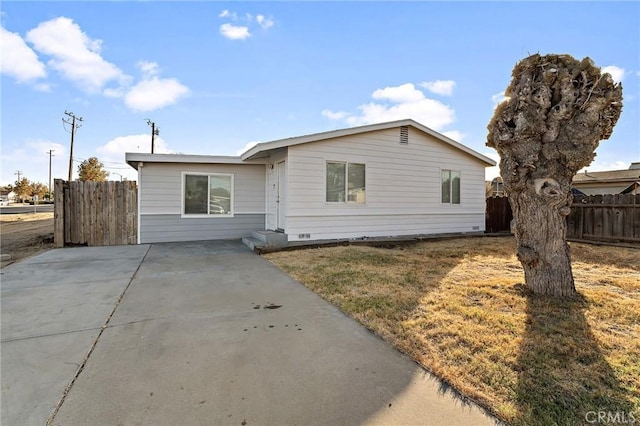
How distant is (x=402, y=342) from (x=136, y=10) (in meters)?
9.51

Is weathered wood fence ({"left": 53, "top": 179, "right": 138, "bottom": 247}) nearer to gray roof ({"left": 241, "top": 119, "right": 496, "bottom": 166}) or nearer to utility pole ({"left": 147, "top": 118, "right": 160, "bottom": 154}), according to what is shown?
gray roof ({"left": 241, "top": 119, "right": 496, "bottom": 166})

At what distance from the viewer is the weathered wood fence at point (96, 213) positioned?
9195mm

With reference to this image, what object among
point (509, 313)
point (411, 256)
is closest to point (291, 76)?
point (411, 256)

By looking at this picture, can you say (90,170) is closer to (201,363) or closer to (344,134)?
(344,134)

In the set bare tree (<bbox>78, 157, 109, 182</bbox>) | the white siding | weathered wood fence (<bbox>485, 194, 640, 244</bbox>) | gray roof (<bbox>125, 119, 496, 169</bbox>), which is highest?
bare tree (<bbox>78, 157, 109, 182</bbox>)

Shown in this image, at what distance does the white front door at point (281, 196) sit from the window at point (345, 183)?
129 centimetres

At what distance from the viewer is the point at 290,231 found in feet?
28.8

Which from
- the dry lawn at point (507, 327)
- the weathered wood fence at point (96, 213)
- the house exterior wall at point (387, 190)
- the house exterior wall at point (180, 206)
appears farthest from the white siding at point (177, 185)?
the dry lawn at point (507, 327)

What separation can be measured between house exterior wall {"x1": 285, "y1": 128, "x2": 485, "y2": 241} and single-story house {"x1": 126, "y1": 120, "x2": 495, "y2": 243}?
0.03 m

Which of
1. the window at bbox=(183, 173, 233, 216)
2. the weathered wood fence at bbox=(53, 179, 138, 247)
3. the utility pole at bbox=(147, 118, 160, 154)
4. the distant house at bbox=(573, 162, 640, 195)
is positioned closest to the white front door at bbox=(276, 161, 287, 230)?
the window at bbox=(183, 173, 233, 216)

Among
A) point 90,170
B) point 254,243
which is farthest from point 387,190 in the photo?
point 90,170

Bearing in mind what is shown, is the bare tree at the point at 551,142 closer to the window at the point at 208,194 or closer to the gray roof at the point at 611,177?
the window at the point at 208,194

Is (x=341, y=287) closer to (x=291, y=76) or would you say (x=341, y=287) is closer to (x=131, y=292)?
(x=131, y=292)

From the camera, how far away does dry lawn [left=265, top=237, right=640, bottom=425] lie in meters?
2.09
